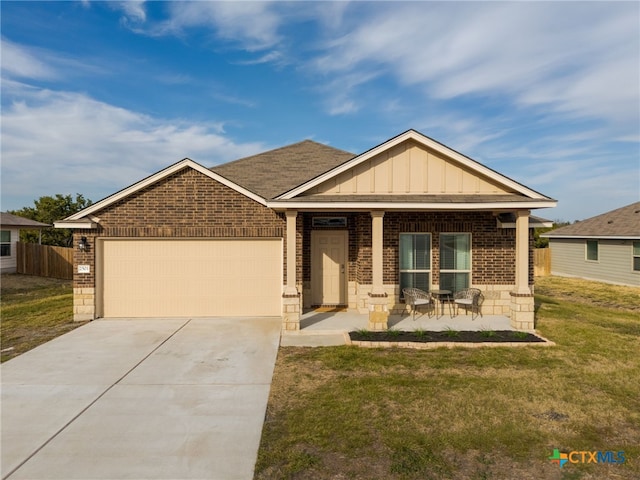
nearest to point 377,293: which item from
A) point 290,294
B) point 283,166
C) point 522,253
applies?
point 290,294

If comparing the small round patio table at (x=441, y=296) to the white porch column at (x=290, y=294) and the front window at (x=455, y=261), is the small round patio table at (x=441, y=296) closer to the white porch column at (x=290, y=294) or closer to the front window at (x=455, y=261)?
the front window at (x=455, y=261)

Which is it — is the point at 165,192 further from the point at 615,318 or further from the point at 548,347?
the point at 615,318

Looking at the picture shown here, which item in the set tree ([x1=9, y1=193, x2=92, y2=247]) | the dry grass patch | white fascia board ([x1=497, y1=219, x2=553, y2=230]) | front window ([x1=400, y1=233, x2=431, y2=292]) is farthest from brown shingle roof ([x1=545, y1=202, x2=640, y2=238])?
tree ([x1=9, y1=193, x2=92, y2=247])

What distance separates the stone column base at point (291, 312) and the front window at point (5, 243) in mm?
19412

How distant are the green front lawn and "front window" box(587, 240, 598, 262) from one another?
1516cm

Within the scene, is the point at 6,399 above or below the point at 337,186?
below

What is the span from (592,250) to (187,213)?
2169cm

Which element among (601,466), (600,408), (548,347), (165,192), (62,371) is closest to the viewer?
(601,466)

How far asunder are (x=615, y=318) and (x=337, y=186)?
899 cm

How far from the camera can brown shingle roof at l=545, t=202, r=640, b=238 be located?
18703mm

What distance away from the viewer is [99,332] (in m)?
9.11

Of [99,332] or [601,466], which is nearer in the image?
[601,466]

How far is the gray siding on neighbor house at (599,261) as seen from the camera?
60.6 ft

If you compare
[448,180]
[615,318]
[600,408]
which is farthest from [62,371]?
[615,318]
